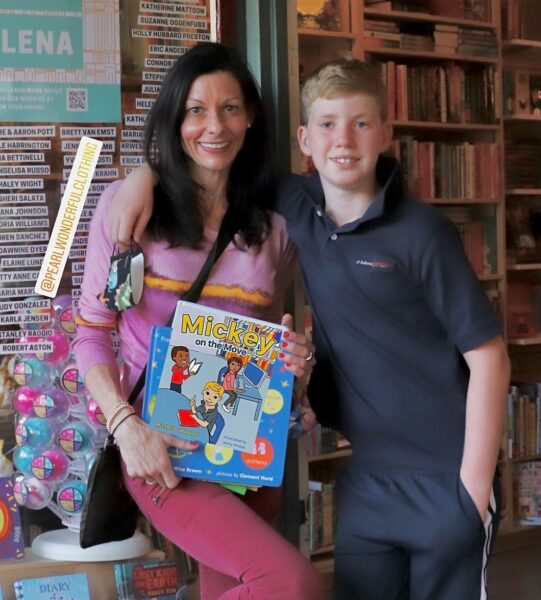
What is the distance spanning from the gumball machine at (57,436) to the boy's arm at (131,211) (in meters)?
0.38

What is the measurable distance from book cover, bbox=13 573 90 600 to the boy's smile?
107 centimetres

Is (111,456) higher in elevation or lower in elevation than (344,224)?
lower

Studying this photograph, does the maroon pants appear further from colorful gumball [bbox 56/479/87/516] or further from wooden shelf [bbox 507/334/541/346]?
wooden shelf [bbox 507/334/541/346]

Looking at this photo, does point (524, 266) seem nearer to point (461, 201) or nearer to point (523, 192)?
point (523, 192)

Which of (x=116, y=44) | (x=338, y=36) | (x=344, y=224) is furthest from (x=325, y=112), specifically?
(x=338, y=36)

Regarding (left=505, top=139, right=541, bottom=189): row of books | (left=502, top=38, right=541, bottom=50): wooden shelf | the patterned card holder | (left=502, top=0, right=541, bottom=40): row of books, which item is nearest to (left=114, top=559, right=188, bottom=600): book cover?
the patterned card holder

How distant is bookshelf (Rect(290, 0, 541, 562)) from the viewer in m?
4.79

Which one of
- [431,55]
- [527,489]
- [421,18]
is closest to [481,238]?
[431,55]

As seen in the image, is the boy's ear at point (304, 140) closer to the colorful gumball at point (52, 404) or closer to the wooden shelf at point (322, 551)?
the colorful gumball at point (52, 404)

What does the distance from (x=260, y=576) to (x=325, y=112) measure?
0.92 m

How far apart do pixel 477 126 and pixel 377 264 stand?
3194 mm

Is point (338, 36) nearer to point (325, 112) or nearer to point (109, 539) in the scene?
point (325, 112)

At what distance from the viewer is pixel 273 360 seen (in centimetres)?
205

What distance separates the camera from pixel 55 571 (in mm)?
2268
